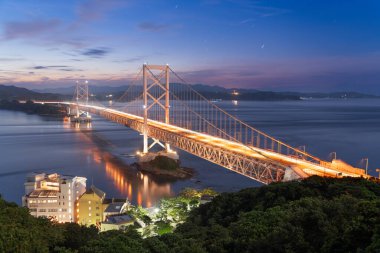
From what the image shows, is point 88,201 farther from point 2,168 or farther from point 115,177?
point 2,168

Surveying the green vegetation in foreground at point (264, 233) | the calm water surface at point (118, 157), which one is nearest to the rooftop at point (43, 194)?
the calm water surface at point (118, 157)

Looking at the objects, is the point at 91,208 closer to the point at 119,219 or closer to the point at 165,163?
the point at 119,219

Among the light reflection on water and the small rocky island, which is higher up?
the small rocky island

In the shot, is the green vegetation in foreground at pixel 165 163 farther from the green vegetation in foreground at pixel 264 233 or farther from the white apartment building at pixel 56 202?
the green vegetation in foreground at pixel 264 233

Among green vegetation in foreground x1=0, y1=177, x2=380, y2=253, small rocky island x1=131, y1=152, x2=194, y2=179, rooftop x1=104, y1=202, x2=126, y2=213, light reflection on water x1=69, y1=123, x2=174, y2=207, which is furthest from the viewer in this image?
small rocky island x1=131, y1=152, x2=194, y2=179

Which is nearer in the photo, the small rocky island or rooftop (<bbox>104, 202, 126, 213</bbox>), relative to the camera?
rooftop (<bbox>104, 202, 126, 213</bbox>)

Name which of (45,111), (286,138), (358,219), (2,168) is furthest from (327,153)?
(45,111)

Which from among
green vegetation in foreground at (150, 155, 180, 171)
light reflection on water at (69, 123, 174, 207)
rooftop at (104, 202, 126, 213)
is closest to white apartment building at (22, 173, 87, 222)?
rooftop at (104, 202, 126, 213)

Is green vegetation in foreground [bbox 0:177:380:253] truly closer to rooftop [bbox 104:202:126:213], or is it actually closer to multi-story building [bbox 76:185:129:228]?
rooftop [bbox 104:202:126:213]
